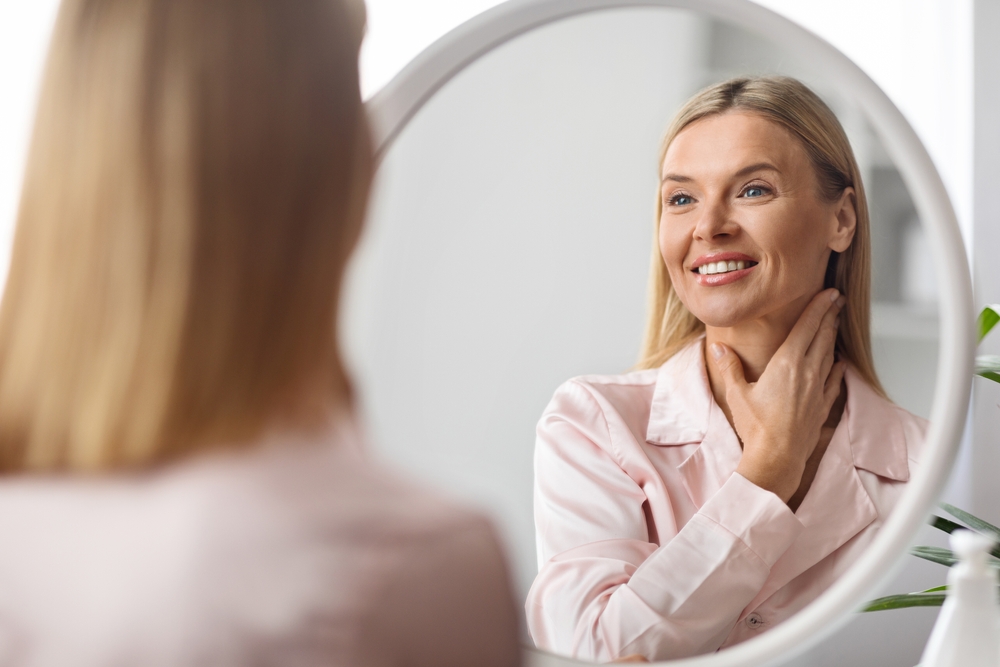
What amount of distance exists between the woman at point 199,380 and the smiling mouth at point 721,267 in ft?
0.62

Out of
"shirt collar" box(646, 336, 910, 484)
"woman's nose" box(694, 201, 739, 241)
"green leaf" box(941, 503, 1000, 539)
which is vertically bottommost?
"green leaf" box(941, 503, 1000, 539)

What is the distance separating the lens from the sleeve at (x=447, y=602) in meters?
0.33

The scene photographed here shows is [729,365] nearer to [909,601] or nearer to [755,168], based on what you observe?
[755,168]

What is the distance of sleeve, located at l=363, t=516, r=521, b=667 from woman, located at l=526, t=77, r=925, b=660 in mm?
91

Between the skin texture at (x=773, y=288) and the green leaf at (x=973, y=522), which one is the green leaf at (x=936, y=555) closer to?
the green leaf at (x=973, y=522)

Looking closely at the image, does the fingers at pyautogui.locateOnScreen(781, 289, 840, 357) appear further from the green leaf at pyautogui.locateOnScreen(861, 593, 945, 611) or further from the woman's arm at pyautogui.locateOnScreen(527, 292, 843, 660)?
the green leaf at pyautogui.locateOnScreen(861, 593, 945, 611)

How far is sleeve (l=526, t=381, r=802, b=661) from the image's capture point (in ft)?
1.31

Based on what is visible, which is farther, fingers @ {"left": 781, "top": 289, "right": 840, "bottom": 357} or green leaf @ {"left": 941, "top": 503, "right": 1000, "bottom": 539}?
green leaf @ {"left": 941, "top": 503, "right": 1000, "bottom": 539}

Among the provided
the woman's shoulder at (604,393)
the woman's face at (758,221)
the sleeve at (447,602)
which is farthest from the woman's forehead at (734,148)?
the sleeve at (447,602)

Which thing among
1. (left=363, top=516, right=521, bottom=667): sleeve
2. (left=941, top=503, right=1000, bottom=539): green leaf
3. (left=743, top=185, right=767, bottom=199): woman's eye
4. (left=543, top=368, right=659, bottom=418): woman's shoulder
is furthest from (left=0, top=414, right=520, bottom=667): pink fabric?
(left=941, top=503, right=1000, bottom=539): green leaf

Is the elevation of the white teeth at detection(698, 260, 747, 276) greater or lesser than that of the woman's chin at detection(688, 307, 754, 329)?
greater

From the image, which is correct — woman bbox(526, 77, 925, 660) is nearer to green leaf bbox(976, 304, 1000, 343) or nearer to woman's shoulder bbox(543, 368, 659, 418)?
woman's shoulder bbox(543, 368, 659, 418)

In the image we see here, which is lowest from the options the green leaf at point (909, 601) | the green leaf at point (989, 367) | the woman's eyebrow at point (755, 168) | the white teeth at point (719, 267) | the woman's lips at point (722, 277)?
the green leaf at point (909, 601)

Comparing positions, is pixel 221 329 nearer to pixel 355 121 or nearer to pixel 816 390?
pixel 355 121
